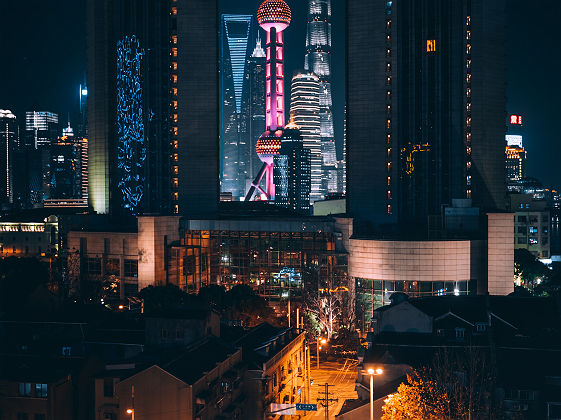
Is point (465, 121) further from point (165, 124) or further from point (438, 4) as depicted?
point (165, 124)

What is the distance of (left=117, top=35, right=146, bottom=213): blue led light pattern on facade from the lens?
161 m

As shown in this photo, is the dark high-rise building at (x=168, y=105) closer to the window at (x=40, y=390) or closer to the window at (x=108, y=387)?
the window at (x=40, y=390)

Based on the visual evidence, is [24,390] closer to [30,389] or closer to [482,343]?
[30,389]

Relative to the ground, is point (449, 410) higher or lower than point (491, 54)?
lower

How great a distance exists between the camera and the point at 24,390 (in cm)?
5888

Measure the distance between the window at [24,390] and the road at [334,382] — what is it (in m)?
24.9

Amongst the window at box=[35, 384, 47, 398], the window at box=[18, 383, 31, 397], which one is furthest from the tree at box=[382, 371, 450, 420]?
the window at box=[18, 383, 31, 397]

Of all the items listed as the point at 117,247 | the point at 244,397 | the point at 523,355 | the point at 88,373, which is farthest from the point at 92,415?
the point at 117,247

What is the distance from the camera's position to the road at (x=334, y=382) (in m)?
70.1

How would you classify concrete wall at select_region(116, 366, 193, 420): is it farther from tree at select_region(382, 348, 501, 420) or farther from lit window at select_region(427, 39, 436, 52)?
lit window at select_region(427, 39, 436, 52)

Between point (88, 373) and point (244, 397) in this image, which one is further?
point (88, 373)

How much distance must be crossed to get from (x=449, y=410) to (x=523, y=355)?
1363cm

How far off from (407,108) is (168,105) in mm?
53716

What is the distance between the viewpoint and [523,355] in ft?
198
